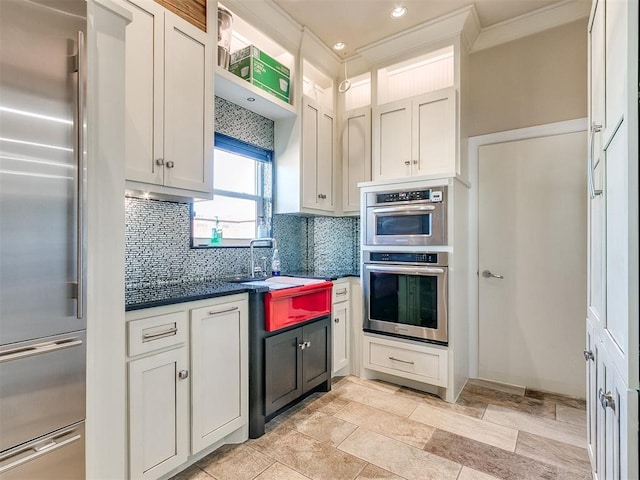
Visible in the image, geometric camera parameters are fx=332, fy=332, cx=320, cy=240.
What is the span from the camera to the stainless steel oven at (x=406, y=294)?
258 cm

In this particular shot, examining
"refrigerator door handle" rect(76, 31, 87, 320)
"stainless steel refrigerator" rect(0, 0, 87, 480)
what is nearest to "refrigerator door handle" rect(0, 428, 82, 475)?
"stainless steel refrigerator" rect(0, 0, 87, 480)

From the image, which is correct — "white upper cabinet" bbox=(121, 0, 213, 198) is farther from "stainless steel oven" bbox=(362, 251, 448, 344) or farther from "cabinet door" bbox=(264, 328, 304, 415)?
"stainless steel oven" bbox=(362, 251, 448, 344)

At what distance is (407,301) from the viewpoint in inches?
108

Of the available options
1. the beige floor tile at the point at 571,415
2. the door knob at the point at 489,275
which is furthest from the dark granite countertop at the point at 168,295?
the beige floor tile at the point at 571,415

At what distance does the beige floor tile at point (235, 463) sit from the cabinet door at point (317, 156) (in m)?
1.89

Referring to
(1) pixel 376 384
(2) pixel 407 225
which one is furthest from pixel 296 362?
(2) pixel 407 225

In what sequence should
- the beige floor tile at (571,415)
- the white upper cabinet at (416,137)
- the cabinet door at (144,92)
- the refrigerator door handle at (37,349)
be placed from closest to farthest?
1. the refrigerator door handle at (37,349)
2. the cabinet door at (144,92)
3. the beige floor tile at (571,415)
4. the white upper cabinet at (416,137)

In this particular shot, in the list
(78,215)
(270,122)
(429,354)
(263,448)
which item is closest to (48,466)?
(78,215)

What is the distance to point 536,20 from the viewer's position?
271 centimetres

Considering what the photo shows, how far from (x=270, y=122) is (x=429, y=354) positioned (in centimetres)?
243

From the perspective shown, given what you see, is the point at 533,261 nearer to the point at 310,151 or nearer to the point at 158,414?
the point at 310,151

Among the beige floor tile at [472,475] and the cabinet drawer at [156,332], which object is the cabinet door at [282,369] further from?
the beige floor tile at [472,475]

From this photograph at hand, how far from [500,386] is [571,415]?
0.54 m

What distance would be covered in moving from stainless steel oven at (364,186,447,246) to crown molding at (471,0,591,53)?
4.94ft
